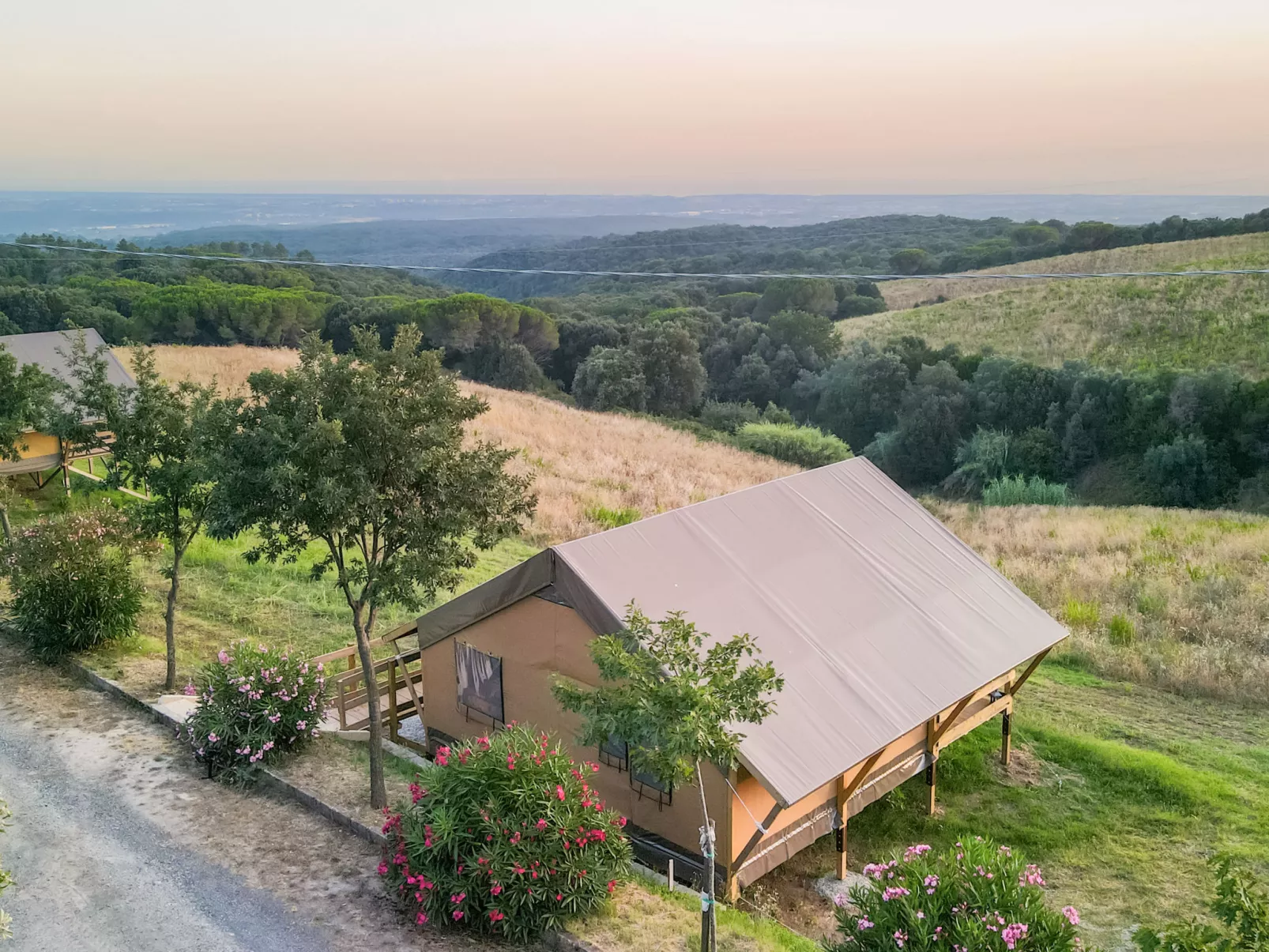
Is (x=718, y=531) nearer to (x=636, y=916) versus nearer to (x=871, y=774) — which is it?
(x=871, y=774)

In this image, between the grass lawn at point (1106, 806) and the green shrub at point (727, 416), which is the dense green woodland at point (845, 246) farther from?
the grass lawn at point (1106, 806)

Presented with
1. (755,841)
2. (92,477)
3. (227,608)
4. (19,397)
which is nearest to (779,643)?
(755,841)

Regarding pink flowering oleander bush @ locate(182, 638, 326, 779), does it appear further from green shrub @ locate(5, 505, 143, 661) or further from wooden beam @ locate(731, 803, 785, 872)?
wooden beam @ locate(731, 803, 785, 872)

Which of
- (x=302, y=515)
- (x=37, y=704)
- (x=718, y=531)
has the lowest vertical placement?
(x=37, y=704)

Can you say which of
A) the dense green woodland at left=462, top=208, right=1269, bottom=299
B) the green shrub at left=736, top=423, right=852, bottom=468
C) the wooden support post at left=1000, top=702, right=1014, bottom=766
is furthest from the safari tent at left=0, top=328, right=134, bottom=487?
the dense green woodland at left=462, top=208, right=1269, bottom=299

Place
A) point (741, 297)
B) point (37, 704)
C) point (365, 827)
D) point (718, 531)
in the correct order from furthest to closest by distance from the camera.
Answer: point (741, 297)
point (37, 704)
point (718, 531)
point (365, 827)

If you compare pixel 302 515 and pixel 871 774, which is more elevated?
pixel 302 515

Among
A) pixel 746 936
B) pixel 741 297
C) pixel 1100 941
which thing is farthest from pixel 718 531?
pixel 741 297
